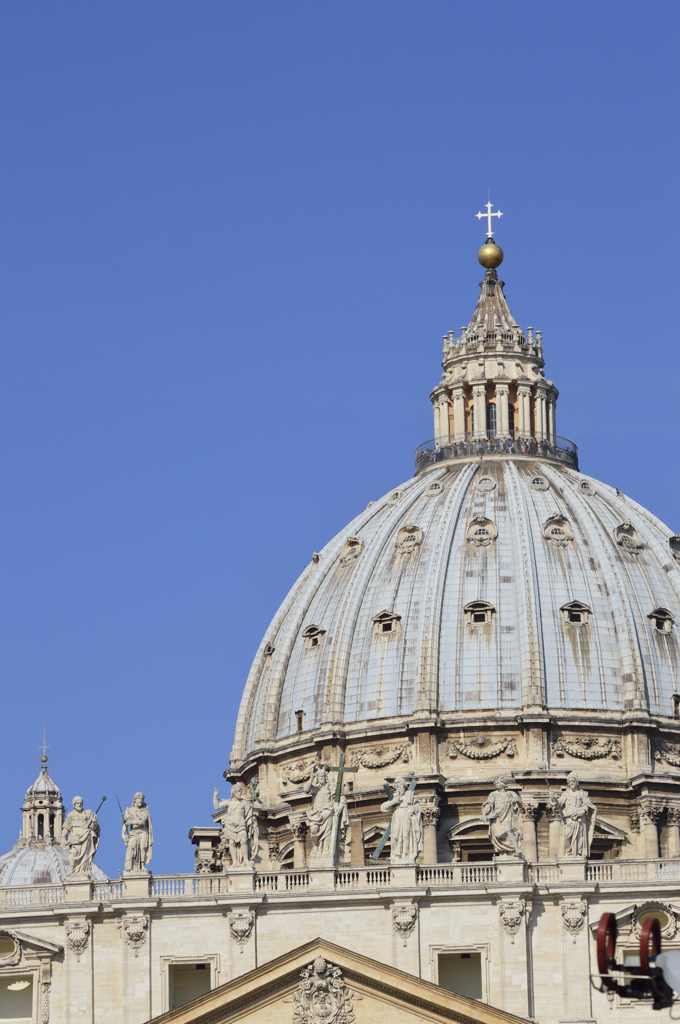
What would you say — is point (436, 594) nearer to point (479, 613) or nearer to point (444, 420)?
point (479, 613)

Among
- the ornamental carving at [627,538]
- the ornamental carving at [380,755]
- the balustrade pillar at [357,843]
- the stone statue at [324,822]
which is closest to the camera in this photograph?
the stone statue at [324,822]

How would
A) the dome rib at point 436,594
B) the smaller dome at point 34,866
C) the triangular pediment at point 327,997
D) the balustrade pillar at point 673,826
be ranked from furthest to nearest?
the smaller dome at point 34,866, the dome rib at point 436,594, the balustrade pillar at point 673,826, the triangular pediment at point 327,997

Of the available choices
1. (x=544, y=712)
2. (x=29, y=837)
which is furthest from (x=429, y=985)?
(x=29, y=837)

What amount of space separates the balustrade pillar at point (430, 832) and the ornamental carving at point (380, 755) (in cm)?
609

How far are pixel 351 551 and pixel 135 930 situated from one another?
44184mm

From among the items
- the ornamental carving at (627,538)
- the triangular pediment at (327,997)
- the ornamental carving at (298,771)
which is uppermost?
the ornamental carving at (627,538)

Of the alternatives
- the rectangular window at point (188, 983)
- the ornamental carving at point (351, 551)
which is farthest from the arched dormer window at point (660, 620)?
the rectangular window at point (188, 983)

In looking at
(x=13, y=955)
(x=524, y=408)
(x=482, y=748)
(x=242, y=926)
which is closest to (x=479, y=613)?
(x=482, y=748)

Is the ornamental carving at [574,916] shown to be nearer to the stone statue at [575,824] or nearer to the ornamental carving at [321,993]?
the stone statue at [575,824]

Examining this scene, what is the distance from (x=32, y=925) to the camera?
68.6 m

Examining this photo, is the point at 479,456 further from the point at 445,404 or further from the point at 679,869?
the point at 679,869

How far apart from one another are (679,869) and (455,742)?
30.7 m

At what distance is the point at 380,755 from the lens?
3935 inches

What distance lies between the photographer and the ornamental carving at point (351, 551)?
4316 inches
